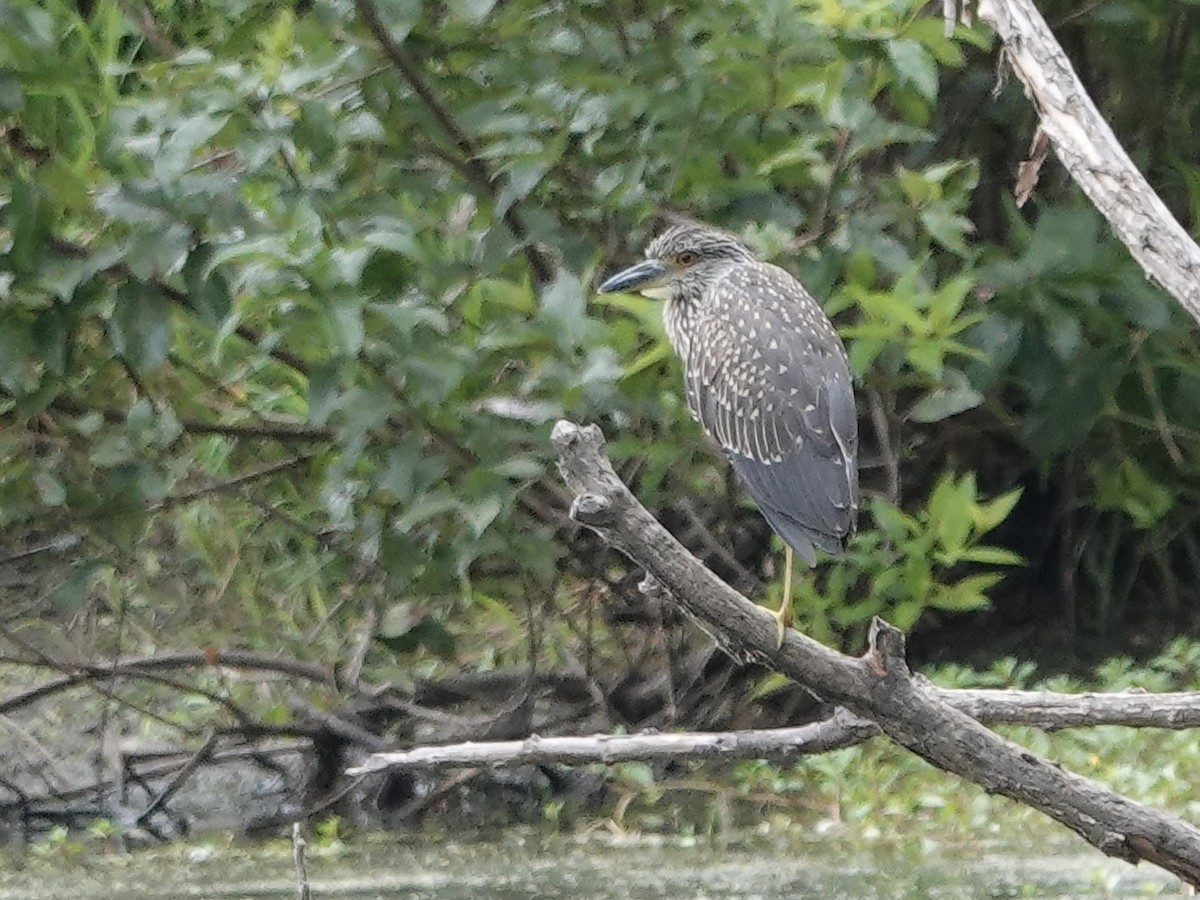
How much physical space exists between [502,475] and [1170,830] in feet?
5.88

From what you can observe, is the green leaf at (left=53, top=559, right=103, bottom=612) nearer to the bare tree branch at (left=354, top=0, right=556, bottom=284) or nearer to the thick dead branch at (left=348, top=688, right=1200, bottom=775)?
the bare tree branch at (left=354, top=0, right=556, bottom=284)

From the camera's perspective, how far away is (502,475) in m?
3.75

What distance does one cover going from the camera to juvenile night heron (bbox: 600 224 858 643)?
11.1 ft

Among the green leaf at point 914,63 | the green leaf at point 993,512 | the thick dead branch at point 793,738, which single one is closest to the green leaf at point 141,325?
the green leaf at point 914,63

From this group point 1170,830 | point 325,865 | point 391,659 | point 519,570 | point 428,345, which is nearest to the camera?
point 1170,830

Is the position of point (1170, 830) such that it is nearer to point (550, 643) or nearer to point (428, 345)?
point (428, 345)

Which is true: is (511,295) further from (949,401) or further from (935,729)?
(935,729)

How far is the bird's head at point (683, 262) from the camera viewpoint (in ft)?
13.3

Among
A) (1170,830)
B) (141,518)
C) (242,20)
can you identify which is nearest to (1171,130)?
(242,20)

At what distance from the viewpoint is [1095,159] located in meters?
2.30

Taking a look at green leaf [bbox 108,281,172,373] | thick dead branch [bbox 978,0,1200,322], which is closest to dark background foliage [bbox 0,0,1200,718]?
green leaf [bbox 108,281,172,373]

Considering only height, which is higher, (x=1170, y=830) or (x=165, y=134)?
(x=165, y=134)

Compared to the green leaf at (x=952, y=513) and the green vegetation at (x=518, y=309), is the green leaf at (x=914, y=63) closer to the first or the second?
the green vegetation at (x=518, y=309)

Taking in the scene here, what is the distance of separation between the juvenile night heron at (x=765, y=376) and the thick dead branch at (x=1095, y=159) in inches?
39.7
